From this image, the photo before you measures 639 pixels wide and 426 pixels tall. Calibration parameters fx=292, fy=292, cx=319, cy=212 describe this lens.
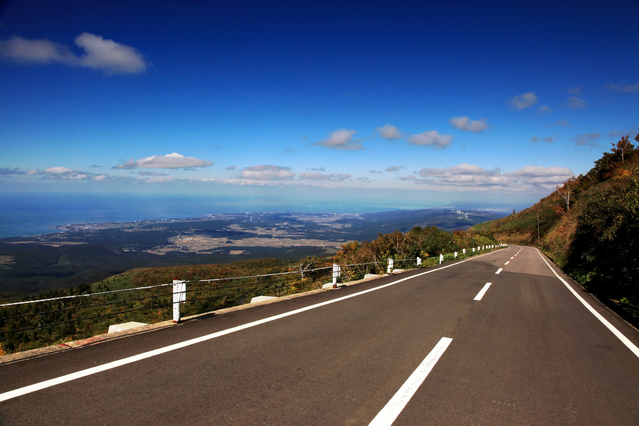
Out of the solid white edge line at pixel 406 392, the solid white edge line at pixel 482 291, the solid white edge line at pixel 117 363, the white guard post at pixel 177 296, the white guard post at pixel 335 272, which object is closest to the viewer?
the solid white edge line at pixel 406 392

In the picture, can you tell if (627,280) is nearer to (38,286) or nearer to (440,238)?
(440,238)

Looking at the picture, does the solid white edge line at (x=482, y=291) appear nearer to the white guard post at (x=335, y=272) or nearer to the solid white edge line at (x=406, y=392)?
the white guard post at (x=335, y=272)

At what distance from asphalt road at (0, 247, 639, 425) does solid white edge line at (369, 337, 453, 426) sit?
2cm

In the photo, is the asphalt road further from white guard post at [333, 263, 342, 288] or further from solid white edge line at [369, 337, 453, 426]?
white guard post at [333, 263, 342, 288]

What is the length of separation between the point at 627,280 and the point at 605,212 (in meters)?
4.11

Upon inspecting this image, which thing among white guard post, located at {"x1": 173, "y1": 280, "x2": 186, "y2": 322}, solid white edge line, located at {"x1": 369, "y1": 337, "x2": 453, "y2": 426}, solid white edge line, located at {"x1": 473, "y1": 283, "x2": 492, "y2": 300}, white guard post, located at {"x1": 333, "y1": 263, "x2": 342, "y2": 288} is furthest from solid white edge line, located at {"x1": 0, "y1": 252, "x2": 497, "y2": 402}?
solid white edge line, located at {"x1": 473, "y1": 283, "x2": 492, "y2": 300}

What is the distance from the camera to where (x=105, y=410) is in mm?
2480

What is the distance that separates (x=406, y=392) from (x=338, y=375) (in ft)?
2.42

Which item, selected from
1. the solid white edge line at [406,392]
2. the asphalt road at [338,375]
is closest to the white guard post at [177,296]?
the asphalt road at [338,375]

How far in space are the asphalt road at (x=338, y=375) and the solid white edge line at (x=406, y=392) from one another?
0.02m

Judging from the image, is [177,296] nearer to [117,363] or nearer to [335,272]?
[117,363]

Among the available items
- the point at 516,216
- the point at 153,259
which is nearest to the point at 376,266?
the point at 516,216

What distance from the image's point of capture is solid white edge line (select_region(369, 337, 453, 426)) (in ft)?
8.22

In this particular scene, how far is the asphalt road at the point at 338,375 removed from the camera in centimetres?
255
